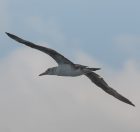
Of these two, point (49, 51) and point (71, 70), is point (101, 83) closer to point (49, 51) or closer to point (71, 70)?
point (71, 70)

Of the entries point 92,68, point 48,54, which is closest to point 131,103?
point 92,68

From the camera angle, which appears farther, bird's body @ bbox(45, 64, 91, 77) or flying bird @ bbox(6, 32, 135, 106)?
bird's body @ bbox(45, 64, 91, 77)

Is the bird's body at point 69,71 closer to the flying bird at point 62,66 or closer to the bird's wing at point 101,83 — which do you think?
the flying bird at point 62,66

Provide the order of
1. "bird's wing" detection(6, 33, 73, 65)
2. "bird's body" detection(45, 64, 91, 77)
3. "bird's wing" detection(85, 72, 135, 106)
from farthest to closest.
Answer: "bird's wing" detection(85, 72, 135, 106) → "bird's body" detection(45, 64, 91, 77) → "bird's wing" detection(6, 33, 73, 65)

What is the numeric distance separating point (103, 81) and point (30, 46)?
6328mm

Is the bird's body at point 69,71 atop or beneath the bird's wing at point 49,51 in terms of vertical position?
beneath

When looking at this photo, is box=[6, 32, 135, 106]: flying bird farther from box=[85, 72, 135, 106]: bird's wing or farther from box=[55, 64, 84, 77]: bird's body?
box=[85, 72, 135, 106]: bird's wing

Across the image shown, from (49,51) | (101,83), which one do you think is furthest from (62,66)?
(101,83)

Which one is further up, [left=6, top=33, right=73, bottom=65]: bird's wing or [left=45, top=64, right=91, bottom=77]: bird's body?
[left=6, top=33, right=73, bottom=65]: bird's wing

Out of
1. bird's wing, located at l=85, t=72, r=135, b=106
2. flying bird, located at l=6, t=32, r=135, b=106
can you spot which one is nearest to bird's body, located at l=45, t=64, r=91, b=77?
flying bird, located at l=6, t=32, r=135, b=106

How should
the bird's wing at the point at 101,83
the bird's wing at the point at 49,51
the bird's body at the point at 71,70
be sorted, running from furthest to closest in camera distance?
the bird's wing at the point at 101,83
the bird's body at the point at 71,70
the bird's wing at the point at 49,51

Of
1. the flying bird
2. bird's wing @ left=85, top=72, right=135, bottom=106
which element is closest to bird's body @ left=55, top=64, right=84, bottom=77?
the flying bird

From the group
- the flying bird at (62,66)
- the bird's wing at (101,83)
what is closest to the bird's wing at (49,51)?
the flying bird at (62,66)

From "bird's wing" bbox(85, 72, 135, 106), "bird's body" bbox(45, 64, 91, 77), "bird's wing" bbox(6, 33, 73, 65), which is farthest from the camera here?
"bird's wing" bbox(85, 72, 135, 106)
